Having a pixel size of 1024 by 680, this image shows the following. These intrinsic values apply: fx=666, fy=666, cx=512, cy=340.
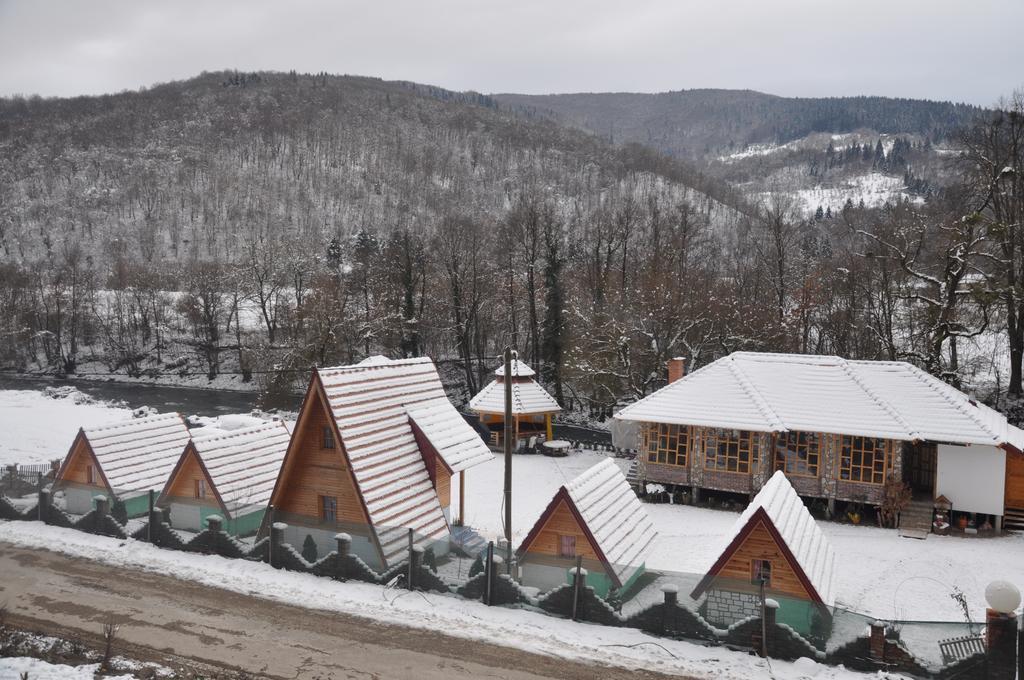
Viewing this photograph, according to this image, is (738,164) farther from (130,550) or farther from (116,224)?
(130,550)

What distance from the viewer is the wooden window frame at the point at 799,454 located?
23328 millimetres

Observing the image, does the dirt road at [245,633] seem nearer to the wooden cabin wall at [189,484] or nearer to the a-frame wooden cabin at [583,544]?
the a-frame wooden cabin at [583,544]

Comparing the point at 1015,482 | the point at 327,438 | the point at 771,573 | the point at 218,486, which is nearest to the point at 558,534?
the point at 771,573

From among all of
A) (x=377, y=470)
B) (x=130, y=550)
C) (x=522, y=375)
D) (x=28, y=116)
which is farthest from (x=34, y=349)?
(x=28, y=116)

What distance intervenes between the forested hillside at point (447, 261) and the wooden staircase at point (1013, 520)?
32.8 ft

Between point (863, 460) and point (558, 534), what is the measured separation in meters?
13.6

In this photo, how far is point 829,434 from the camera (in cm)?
2300

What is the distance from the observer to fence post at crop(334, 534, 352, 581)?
595 inches

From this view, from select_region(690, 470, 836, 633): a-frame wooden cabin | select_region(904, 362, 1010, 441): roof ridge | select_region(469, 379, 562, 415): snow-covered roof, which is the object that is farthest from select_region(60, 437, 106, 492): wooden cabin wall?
select_region(904, 362, 1010, 441): roof ridge

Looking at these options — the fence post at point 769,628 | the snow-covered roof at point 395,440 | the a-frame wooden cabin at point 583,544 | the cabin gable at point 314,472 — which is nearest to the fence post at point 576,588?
the a-frame wooden cabin at point 583,544

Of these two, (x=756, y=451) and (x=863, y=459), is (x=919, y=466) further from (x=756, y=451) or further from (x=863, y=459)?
(x=756, y=451)

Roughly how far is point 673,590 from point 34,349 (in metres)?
69.9

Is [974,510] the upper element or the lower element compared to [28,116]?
lower

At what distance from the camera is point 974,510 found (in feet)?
69.7
